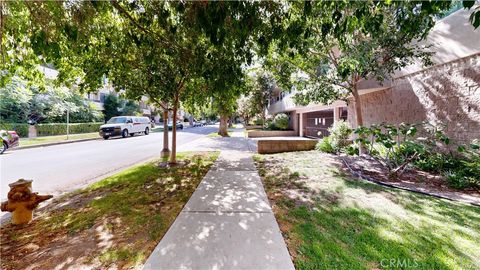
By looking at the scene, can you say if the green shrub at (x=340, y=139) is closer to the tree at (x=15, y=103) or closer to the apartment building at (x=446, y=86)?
the apartment building at (x=446, y=86)

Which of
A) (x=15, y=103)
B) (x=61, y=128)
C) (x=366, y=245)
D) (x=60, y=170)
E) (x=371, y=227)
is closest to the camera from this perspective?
(x=366, y=245)

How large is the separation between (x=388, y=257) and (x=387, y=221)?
3.70 feet

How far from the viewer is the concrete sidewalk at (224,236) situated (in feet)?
8.85

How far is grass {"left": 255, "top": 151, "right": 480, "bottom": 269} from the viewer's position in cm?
275

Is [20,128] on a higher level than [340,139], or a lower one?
higher

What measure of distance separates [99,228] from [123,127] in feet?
61.0

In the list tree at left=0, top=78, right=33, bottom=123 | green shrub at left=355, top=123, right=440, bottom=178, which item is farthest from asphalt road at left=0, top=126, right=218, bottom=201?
tree at left=0, top=78, right=33, bottom=123

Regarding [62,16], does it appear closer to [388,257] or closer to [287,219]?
[287,219]

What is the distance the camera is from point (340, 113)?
14531mm

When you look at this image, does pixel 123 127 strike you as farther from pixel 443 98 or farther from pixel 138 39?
pixel 443 98

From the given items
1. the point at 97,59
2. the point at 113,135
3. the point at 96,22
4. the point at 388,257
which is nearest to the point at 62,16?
the point at 96,22

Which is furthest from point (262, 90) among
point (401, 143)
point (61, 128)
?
point (61, 128)

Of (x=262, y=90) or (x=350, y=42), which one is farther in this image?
(x=262, y=90)

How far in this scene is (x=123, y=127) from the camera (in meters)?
20.1
